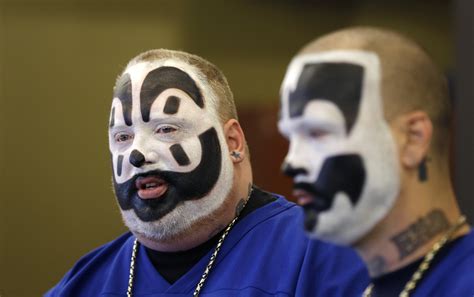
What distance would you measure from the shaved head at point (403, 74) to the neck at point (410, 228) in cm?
10

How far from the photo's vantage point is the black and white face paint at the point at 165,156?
2568mm

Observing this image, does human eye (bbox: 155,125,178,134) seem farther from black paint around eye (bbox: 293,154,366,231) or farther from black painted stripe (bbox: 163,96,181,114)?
black paint around eye (bbox: 293,154,366,231)

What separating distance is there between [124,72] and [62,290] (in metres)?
0.73

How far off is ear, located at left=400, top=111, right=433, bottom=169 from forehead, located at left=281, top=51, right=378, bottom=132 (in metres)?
0.11

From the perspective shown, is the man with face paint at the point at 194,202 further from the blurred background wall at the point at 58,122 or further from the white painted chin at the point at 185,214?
the blurred background wall at the point at 58,122

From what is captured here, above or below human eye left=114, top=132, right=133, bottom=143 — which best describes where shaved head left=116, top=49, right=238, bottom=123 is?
above

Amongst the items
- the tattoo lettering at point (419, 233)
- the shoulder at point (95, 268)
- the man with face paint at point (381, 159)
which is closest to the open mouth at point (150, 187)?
the shoulder at point (95, 268)

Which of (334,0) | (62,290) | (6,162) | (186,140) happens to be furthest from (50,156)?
(186,140)

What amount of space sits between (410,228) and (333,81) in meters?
0.33

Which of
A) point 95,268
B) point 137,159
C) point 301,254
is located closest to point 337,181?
point 301,254

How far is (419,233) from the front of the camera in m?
1.85

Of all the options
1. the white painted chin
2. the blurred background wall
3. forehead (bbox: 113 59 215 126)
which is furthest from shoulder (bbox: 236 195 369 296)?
the blurred background wall

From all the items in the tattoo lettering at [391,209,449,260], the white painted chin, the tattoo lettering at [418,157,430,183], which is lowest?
the white painted chin

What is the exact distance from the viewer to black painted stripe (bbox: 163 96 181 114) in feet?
8.52
